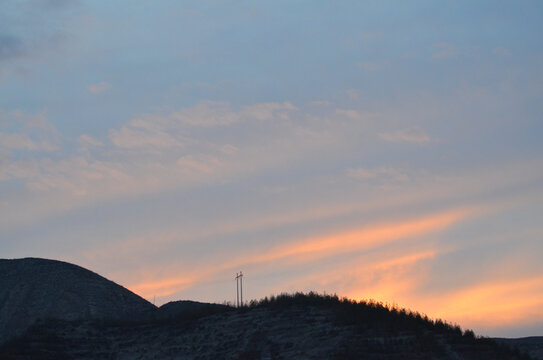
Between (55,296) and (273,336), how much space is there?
102ft

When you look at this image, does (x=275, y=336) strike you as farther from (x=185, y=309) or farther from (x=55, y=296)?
(x=55, y=296)

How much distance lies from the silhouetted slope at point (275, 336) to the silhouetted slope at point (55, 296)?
1287 cm

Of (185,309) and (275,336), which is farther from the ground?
(185,309)

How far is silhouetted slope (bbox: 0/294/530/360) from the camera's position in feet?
120

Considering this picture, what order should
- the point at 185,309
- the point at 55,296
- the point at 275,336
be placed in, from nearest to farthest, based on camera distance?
the point at 275,336 < the point at 185,309 < the point at 55,296

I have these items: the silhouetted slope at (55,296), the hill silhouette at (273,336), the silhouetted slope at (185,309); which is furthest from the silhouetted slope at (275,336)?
the silhouetted slope at (55,296)

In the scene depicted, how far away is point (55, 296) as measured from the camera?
210 feet

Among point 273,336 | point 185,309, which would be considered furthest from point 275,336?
point 185,309

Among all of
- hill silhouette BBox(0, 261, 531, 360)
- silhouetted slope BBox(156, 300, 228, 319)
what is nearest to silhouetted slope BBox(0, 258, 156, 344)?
silhouetted slope BBox(156, 300, 228, 319)

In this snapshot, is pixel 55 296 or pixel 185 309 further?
pixel 55 296

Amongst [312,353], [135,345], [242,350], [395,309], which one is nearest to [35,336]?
[135,345]

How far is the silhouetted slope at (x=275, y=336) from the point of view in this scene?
120 ft

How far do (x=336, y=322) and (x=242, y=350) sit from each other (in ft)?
19.4

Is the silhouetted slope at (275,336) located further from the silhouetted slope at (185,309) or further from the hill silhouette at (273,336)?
the silhouetted slope at (185,309)
